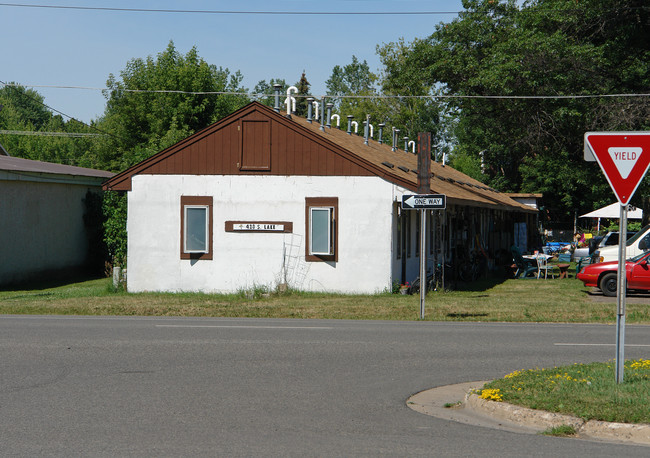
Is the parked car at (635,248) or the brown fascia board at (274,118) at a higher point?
the brown fascia board at (274,118)

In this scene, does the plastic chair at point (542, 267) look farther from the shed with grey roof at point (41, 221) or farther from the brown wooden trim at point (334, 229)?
the shed with grey roof at point (41, 221)

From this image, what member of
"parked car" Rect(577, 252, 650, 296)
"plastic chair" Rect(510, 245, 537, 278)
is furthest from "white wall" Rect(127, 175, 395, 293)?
"plastic chair" Rect(510, 245, 537, 278)

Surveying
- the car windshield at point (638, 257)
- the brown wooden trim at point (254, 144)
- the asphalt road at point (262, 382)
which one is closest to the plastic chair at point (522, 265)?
the car windshield at point (638, 257)

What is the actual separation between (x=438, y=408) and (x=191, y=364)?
3.91m

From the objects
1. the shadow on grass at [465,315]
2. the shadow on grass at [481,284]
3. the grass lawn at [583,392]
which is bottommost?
the shadow on grass at [465,315]

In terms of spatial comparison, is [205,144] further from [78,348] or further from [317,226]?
[78,348]

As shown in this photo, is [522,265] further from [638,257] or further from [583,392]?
[583,392]

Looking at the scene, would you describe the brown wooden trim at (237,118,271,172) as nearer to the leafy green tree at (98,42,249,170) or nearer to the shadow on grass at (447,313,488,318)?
the shadow on grass at (447,313,488,318)

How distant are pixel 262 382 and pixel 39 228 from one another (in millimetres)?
21289

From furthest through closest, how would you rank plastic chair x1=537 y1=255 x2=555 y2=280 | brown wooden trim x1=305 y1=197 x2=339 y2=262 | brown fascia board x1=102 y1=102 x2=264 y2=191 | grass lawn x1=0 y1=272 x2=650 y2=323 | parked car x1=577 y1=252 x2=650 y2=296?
plastic chair x1=537 y1=255 x2=555 y2=280
brown fascia board x1=102 y1=102 x2=264 y2=191
brown wooden trim x1=305 y1=197 x2=339 y2=262
parked car x1=577 y1=252 x2=650 y2=296
grass lawn x1=0 y1=272 x2=650 y2=323

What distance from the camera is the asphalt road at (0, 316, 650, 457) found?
7.14 metres

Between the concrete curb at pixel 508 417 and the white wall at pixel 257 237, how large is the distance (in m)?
14.1

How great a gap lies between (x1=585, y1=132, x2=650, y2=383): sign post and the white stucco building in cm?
1467

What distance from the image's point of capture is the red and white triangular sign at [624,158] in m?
8.76
